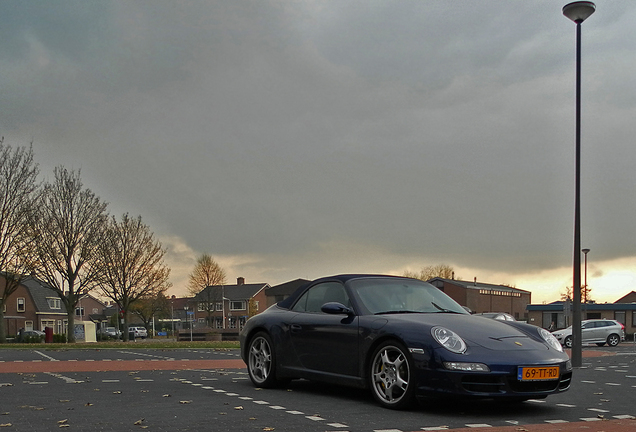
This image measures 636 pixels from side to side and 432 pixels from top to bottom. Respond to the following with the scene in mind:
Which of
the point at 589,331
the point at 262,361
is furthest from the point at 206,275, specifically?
the point at 262,361

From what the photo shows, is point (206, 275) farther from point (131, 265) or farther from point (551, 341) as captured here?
point (551, 341)

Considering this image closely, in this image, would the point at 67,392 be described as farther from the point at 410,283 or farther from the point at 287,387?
the point at 410,283

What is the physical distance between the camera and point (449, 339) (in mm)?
6957

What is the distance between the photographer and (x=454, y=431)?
19.3 feet

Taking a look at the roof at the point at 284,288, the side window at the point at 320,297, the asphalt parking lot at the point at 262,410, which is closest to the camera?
the asphalt parking lot at the point at 262,410

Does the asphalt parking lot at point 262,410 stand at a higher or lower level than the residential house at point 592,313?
higher

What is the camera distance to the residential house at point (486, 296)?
93.4 metres

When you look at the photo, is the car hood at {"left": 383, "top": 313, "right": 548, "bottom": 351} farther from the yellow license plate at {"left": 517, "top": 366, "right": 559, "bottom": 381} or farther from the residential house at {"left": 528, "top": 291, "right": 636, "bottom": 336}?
the residential house at {"left": 528, "top": 291, "right": 636, "bottom": 336}

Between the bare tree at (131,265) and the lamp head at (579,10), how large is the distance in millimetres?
40281

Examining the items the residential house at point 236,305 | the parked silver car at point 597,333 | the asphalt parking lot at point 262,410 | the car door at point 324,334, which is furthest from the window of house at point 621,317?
the car door at point 324,334

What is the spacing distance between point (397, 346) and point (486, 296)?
9384 centimetres

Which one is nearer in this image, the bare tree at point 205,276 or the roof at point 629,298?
the bare tree at point 205,276

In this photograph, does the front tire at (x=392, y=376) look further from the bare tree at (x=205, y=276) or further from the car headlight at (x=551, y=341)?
the bare tree at (x=205, y=276)

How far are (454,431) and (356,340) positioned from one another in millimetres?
1986
